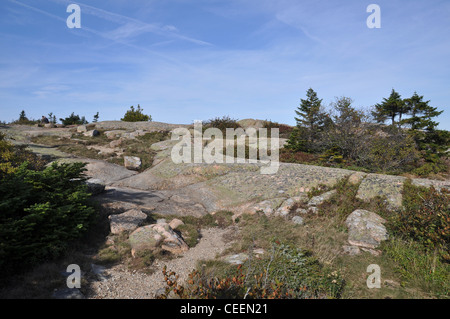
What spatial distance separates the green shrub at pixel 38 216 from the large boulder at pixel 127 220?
730 millimetres

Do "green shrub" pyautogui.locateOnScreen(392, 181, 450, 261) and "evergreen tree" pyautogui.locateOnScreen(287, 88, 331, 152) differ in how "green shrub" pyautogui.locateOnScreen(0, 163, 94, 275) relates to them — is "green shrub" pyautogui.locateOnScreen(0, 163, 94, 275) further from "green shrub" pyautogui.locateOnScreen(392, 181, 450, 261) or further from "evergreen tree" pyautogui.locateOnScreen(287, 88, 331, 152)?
"evergreen tree" pyautogui.locateOnScreen(287, 88, 331, 152)

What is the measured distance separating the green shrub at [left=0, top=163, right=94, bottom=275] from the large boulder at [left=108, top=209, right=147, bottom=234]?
0.73 m

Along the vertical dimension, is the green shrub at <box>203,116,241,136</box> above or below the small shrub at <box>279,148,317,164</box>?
above

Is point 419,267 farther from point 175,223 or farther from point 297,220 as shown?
point 175,223

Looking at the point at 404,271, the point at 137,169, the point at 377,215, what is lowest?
the point at 404,271

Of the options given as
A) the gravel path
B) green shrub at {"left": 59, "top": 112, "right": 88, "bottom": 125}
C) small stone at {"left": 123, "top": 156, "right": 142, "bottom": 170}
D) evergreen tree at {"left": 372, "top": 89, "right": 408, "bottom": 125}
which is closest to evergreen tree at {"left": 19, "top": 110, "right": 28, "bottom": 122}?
green shrub at {"left": 59, "top": 112, "right": 88, "bottom": 125}

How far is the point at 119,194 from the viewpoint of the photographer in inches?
476

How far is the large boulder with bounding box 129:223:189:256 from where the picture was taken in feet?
24.4

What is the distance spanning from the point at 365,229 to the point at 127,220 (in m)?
7.92

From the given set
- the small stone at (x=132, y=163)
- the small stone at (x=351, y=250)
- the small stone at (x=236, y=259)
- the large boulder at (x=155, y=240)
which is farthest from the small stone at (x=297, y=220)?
the small stone at (x=132, y=163)

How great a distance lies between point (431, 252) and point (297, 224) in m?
3.79

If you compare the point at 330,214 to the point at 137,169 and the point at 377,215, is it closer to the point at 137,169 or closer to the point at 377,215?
the point at 377,215

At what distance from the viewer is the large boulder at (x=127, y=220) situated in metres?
8.31
